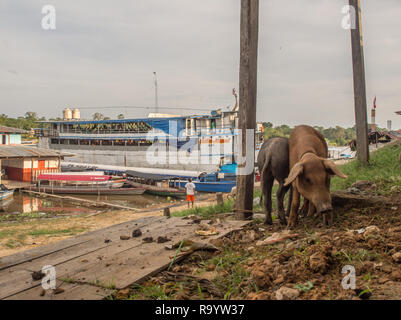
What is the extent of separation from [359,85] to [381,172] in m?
2.47

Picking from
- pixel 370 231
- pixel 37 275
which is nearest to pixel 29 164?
pixel 37 275

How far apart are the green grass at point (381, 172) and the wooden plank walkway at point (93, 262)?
11.2 feet

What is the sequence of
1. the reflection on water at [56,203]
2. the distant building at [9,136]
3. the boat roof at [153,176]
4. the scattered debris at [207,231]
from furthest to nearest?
the distant building at [9,136] < the boat roof at [153,176] < the reflection on water at [56,203] < the scattered debris at [207,231]

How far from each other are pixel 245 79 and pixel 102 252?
326 cm

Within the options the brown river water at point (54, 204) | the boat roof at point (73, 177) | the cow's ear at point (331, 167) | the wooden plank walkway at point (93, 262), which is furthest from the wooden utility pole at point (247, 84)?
the boat roof at point (73, 177)

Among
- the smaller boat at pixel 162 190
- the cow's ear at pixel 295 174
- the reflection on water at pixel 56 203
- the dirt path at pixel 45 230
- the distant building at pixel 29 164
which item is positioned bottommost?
the reflection on water at pixel 56 203

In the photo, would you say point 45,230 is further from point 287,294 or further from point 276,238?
point 287,294

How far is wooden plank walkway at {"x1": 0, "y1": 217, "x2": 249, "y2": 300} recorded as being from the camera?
2.52m

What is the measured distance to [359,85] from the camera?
823 cm

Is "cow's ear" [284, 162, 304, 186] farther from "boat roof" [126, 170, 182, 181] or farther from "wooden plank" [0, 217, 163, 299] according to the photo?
"boat roof" [126, 170, 182, 181]

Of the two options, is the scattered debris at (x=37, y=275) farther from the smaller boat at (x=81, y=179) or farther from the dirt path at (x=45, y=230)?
the smaller boat at (x=81, y=179)

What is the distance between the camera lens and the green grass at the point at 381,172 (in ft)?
19.6

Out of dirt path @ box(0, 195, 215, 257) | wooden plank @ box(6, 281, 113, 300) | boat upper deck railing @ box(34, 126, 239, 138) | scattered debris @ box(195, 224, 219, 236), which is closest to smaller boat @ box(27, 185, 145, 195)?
boat upper deck railing @ box(34, 126, 239, 138)

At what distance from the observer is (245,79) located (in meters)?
4.95
